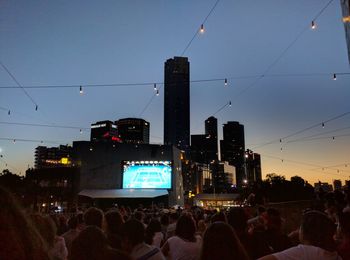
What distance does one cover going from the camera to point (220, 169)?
17450 centimetres

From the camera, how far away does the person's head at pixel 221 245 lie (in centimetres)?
279

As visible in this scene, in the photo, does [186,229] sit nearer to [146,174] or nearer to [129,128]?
[146,174]

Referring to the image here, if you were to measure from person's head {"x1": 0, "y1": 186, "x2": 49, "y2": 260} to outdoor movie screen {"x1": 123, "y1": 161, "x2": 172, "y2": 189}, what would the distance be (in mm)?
39659

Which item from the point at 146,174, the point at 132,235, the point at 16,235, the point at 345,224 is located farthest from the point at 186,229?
the point at 146,174

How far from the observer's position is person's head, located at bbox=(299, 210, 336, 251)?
2871 millimetres

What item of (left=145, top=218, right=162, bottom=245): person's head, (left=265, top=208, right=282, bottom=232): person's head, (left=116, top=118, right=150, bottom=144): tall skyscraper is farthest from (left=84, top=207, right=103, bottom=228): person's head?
(left=116, top=118, right=150, bottom=144): tall skyscraper

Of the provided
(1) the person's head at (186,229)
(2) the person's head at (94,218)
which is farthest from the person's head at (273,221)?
(2) the person's head at (94,218)

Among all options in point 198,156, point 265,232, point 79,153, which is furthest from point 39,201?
point 198,156

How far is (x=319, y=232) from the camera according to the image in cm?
289

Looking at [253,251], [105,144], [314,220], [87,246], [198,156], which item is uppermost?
[198,156]

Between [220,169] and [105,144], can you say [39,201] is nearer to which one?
[105,144]

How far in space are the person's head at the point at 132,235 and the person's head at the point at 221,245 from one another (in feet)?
3.42

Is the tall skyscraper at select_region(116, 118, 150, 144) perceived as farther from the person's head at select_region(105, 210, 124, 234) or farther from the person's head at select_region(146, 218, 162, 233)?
the person's head at select_region(105, 210, 124, 234)

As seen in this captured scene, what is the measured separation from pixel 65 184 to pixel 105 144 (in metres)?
19.3
